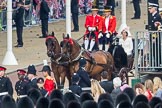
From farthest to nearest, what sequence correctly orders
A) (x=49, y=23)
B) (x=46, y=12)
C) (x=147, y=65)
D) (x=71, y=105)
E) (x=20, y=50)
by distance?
(x=49, y=23) → (x=46, y=12) → (x=20, y=50) → (x=147, y=65) → (x=71, y=105)

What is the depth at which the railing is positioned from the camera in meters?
32.6

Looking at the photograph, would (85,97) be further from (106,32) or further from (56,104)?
(106,32)

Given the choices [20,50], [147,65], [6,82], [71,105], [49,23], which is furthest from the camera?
[49,23]

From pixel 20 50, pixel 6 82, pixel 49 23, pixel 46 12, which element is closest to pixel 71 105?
pixel 6 82

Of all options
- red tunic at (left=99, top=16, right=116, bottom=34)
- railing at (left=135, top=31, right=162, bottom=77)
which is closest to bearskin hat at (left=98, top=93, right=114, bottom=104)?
railing at (left=135, top=31, right=162, bottom=77)

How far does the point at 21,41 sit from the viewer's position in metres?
41.8

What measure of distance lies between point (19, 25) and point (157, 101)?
56.4 ft

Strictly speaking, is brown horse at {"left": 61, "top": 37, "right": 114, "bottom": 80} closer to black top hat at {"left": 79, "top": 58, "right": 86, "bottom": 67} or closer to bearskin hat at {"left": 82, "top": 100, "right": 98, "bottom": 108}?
black top hat at {"left": 79, "top": 58, "right": 86, "bottom": 67}

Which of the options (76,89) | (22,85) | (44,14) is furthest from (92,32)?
(44,14)

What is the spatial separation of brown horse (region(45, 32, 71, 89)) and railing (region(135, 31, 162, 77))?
7.06 feet

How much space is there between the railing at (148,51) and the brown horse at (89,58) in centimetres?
80

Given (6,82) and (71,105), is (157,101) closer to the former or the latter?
(71,105)

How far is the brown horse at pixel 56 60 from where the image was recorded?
3186 centimetres

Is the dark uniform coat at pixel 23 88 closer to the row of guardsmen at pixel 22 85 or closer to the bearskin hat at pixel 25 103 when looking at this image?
the row of guardsmen at pixel 22 85
